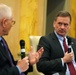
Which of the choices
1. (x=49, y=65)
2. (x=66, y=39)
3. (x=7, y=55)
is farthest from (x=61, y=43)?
(x=7, y=55)

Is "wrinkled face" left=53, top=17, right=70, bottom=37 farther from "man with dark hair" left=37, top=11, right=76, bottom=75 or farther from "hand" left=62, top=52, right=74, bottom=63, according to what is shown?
"hand" left=62, top=52, right=74, bottom=63

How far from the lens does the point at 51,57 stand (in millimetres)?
3037

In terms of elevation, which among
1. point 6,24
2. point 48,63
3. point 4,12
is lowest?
point 48,63

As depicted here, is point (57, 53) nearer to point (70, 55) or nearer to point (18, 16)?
point (70, 55)

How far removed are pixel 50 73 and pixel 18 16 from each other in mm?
1753

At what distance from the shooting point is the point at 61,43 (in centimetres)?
317

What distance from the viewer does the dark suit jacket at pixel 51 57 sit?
2.90 meters

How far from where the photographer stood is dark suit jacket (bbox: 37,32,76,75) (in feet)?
9.53

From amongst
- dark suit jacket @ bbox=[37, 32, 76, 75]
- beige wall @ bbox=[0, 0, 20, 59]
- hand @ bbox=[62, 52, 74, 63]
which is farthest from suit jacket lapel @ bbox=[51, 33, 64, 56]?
beige wall @ bbox=[0, 0, 20, 59]

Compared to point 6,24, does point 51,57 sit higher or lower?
lower

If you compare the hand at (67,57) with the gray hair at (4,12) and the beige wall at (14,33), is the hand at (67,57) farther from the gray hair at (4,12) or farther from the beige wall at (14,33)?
the beige wall at (14,33)

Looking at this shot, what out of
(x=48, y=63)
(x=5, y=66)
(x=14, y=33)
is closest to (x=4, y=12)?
(x=5, y=66)

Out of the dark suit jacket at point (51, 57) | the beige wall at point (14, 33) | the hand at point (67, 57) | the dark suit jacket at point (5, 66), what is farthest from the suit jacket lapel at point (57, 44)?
the beige wall at point (14, 33)

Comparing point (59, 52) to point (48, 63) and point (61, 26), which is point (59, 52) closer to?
point (48, 63)
